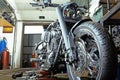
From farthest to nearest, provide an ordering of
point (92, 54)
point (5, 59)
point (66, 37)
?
point (5, 59), point (66, 37), point (92, 54)

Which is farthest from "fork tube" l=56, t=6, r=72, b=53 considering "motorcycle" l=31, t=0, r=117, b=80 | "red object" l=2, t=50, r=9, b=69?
"red object" l=2, t=50, r=9, b=69

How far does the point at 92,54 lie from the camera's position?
131cm

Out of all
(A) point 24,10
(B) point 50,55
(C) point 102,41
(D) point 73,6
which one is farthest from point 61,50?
(A) point 24,10

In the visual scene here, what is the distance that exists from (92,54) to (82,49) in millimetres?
103

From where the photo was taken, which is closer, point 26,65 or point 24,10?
point 24,10

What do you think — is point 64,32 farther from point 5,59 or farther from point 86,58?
point 5,59

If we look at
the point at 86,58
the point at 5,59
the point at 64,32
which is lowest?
the point at 86,58

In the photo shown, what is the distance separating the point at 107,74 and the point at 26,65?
7079mm

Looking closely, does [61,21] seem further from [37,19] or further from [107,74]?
[37,19]

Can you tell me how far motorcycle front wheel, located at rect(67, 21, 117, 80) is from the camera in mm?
1152

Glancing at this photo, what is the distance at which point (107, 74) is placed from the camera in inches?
45.3

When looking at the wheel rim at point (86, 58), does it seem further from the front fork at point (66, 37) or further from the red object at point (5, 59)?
the red object at point (5, 59)

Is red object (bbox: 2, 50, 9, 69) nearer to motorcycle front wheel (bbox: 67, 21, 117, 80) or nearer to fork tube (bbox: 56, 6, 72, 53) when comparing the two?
fork tube (bbox: 56, 6, 72, 53)

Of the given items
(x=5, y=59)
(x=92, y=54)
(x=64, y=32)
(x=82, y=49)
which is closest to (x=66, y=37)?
(x=64, y=32)
